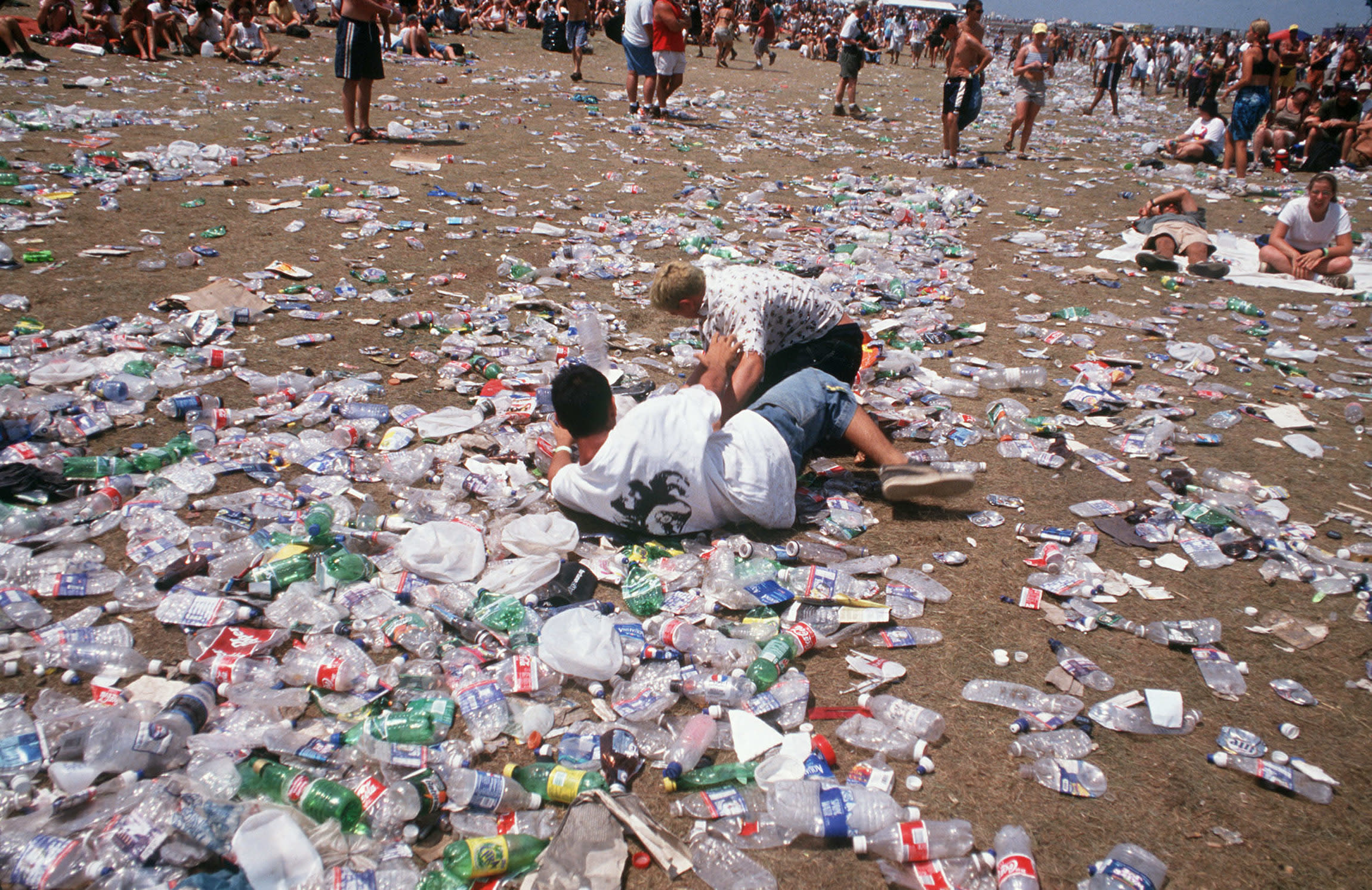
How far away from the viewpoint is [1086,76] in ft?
102

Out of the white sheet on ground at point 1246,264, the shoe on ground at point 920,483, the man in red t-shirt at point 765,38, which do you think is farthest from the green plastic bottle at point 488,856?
the man in red t-shirt at point 765,38

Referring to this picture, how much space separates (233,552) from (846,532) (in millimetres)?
2329

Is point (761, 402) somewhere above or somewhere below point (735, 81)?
below

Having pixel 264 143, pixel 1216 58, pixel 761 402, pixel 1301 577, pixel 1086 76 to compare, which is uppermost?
pixel 1086 76

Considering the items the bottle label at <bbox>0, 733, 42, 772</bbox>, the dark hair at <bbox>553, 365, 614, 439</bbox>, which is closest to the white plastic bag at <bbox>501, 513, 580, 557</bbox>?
the dark hair at <bbox>553, 365, 614, 439</bbox>

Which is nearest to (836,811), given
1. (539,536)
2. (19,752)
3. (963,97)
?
(539,536)

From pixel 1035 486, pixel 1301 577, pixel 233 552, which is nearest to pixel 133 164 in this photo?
pixel 233 552

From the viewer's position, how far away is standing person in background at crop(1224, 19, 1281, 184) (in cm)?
1059

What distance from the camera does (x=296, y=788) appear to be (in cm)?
197

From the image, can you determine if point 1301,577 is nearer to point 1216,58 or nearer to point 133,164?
point 133,164

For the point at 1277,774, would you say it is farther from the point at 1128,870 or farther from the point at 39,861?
the point at 39,861

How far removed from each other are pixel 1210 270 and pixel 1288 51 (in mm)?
7644

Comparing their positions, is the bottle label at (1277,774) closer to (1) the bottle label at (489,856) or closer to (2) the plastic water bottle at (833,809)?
(2) the plastic water bottle at (833,809)

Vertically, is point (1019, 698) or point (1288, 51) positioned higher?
point (1288, 51)
